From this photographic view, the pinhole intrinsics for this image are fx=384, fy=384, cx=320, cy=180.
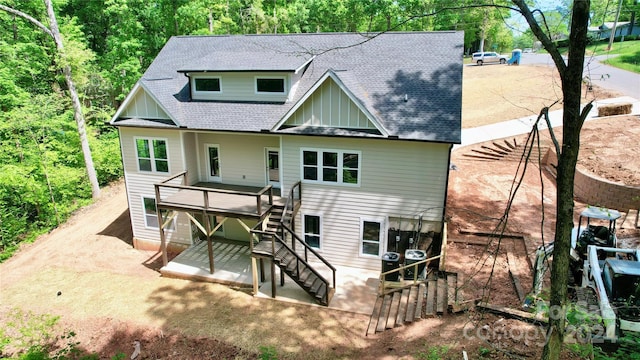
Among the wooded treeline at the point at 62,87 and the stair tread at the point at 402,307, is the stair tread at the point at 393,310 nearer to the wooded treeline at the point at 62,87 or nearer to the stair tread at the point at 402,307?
the stair tread at the point at 402,307

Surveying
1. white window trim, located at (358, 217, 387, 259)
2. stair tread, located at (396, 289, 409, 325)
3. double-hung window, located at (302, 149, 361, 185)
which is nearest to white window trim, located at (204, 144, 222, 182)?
double-hung window, located at (302, 149, 361, 185)

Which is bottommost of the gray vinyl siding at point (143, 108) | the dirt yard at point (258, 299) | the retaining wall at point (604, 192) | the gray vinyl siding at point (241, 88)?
the dirt yard at point (258, 299)

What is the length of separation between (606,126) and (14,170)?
108 feet

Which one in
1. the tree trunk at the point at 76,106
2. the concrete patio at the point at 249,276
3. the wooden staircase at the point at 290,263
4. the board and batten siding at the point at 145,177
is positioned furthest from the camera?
the tree trunk at the point at 76,106

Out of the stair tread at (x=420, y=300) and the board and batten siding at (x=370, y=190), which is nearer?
the stair tread at (x=420, y=300)

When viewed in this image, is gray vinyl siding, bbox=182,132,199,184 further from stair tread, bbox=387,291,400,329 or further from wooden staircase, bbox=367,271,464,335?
stair tread, bbox=387,291,400,329

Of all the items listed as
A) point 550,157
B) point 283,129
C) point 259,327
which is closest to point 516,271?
point 259,327

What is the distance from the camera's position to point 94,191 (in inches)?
962

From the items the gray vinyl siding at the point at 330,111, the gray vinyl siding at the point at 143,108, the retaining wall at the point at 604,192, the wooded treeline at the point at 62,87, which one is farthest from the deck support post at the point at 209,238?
the retaining wall at the point at 604,192

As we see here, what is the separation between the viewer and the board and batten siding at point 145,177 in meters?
16.1

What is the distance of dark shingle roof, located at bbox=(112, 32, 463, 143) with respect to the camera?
13711 millimetres

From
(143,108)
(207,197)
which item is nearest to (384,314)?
(207,197)

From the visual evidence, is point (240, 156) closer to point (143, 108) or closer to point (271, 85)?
point (271, 85)

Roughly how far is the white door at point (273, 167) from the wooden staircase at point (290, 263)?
Result: 7.53 feet
